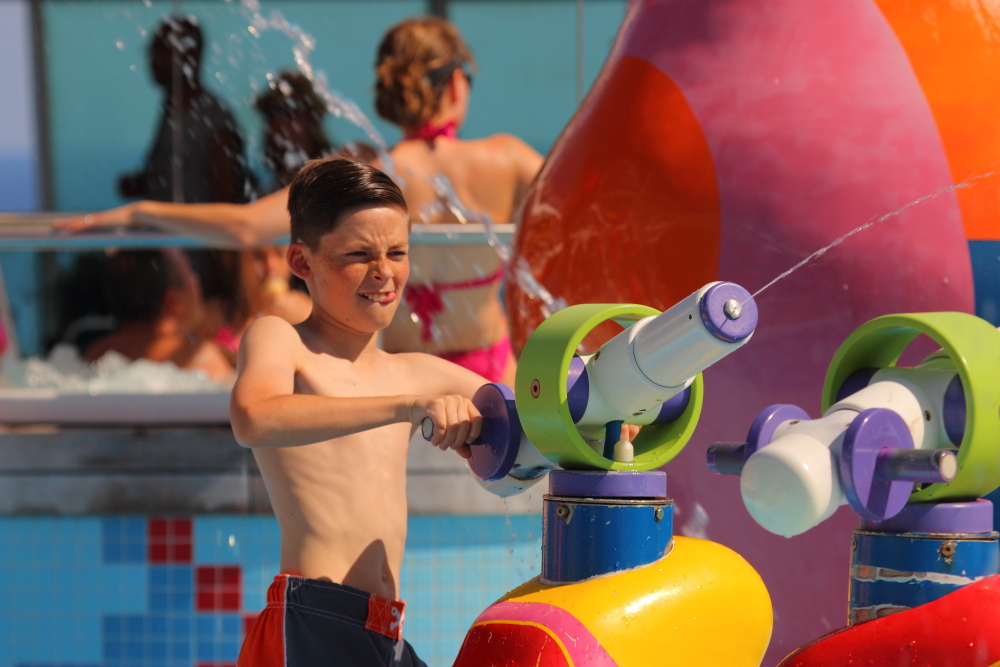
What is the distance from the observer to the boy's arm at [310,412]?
1.47m

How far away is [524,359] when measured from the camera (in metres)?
1.43

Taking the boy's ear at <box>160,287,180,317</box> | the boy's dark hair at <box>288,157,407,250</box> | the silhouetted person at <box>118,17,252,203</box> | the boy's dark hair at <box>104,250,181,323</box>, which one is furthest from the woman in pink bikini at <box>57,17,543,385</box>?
the boy's dark hair at <box>104,250,181,323</box>

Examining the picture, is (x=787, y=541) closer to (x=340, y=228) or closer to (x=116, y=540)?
(x=340, y=228)

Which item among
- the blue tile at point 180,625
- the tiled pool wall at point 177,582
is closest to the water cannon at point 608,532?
the tiled pool wall at point 177,582

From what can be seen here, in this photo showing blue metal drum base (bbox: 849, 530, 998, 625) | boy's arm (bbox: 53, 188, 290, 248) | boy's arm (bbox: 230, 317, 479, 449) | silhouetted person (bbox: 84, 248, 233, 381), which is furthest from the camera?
silhouetted person (bbox: 84, 248, 233, 381)

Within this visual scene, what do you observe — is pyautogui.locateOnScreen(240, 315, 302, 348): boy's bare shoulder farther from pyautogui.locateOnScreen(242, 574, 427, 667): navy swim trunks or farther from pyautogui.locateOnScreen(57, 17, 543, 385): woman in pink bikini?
pyautogui.locateOnScreen(57, 17, 543, 385): woman in pink bikini

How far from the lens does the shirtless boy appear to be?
5.83 ft

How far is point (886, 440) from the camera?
1.28 m

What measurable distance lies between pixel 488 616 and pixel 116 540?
2.04m

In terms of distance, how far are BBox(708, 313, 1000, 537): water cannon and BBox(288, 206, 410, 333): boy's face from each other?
0.59m

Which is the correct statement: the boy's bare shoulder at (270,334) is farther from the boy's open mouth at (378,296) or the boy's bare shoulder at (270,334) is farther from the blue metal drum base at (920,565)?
the blue metal drum base at (920,565)

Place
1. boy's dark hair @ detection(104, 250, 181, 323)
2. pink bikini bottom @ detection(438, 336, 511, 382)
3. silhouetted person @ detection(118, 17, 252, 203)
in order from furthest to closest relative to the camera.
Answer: boy's dark hair @ detection(104, 250, 181, 323), silhouetted person @ detection(118, 17, 252, 203), pink bikini bottom @ detection(438, 336, 511, 382)

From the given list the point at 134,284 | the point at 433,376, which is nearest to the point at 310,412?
the point at 433,376

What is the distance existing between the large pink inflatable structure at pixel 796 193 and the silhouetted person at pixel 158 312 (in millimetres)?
2910
